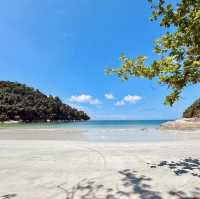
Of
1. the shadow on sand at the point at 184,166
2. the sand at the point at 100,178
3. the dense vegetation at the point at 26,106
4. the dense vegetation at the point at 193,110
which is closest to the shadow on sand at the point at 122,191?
the sand at the point at 100,178

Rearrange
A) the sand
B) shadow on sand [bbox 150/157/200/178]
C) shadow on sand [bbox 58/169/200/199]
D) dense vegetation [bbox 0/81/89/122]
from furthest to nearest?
dense vegetation [bbox 0/81/89/122] < shadow on sand [bbox 150/157/200/178] < the sand < shadow on sand [bbox 58/169/200/199]

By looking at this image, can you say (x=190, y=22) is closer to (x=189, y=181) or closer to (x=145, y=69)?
(x=145, y=69)

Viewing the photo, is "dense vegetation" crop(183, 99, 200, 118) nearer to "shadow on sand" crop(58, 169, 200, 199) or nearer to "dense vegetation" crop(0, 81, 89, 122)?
"dense vegetation" crop(0, 81, 89, 122)

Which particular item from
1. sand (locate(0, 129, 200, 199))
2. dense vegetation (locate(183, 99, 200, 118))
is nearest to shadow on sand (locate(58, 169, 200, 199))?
sand (locate(0, 129, 200, 199))

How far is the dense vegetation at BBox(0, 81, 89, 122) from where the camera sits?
408ft

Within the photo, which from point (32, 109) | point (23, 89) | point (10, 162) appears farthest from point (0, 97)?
point (10, 162)

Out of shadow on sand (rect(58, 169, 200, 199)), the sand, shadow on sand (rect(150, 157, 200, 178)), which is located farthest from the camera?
shadow on sand (rect(150, 157, 200, 178))

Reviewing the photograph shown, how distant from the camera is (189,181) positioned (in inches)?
255

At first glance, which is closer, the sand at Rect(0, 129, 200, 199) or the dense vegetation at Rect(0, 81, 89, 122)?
the sand at Rect(0, 129, 200, 199)

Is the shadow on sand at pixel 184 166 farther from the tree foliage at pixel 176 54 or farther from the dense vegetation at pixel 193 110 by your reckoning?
the dense vegetation at pixel 193 110

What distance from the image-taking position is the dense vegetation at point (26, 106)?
4897 inches

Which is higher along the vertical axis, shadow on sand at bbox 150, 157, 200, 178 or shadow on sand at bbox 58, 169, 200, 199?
shadow on sand at bbox 150, 157, 200, 178

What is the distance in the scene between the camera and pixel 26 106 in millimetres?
135375

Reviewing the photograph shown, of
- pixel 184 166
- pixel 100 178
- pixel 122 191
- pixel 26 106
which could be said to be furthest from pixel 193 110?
pixel 122 191
